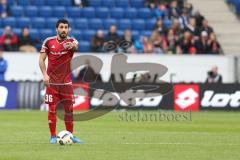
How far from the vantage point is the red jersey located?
→ 1579cm

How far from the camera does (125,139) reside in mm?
16781

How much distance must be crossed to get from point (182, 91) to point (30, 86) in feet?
19.7

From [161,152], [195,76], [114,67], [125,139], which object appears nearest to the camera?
[161,152]

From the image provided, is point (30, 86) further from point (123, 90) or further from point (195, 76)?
point (195, 76)

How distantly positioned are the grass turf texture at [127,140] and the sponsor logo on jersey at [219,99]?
456 cm

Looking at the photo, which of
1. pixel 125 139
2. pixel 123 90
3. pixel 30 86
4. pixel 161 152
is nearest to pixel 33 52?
pixel 30 86

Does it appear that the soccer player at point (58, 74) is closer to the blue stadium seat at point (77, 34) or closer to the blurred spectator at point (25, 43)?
the blurred spectator at point (25, 43)

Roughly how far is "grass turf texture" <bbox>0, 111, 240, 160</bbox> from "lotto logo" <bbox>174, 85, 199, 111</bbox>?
4.64 meters

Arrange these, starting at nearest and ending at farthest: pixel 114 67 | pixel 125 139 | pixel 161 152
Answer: pixel 161 152
pixel 125 139
pixel 114 67

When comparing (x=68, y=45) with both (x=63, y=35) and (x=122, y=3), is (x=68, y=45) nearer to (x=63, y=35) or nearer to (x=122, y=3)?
(x=63, y=35)

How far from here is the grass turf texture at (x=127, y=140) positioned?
44.0 ft

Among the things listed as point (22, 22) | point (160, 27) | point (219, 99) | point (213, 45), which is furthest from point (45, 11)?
point (219, 99)

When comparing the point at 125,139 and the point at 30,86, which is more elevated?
the point at 125,139

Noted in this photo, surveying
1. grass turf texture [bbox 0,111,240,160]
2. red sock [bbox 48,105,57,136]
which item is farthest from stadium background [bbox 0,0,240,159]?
red sock [bbox 48,105,57,136]
